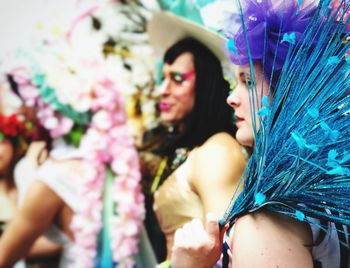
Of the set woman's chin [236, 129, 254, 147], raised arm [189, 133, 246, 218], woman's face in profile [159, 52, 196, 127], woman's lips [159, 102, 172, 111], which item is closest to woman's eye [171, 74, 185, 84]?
woman's face in profile [159, 52, 196, 127]

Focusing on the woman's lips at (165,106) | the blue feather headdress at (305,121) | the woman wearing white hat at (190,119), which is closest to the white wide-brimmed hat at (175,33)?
the woman wearing white hat at (190,119)

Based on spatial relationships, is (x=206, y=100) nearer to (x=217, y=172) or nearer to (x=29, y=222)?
(x=217, y=172)

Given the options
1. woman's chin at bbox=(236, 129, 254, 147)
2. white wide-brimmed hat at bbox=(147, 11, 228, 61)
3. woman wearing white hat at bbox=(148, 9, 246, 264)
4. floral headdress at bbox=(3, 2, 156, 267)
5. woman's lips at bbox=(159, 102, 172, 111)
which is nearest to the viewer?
woman's chin at bbox=(236, 129, 254, 147)

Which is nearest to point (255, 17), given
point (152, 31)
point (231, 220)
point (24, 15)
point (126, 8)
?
point (231, 220)

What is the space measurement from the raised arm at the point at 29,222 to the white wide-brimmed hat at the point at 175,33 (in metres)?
0.89

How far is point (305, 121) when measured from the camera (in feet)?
3.23

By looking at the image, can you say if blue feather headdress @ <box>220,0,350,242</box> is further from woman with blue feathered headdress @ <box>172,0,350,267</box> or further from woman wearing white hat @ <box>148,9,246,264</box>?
woman wearing white hat @ <box>148,9,246,264</box>

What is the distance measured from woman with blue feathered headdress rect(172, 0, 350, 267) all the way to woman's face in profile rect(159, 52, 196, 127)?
0.85 metres

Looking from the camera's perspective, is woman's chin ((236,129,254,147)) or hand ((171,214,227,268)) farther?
woman's chin ((236,129,254,147))

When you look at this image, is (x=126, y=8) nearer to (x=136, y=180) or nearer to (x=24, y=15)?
(x=24, y=15)

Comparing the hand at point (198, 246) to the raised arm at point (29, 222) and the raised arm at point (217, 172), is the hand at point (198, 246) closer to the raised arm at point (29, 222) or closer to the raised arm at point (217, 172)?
the raised arm at point (217, 172)

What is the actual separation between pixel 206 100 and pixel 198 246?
0.93 metres

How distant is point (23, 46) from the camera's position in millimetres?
2312

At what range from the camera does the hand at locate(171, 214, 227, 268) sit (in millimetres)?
1093
